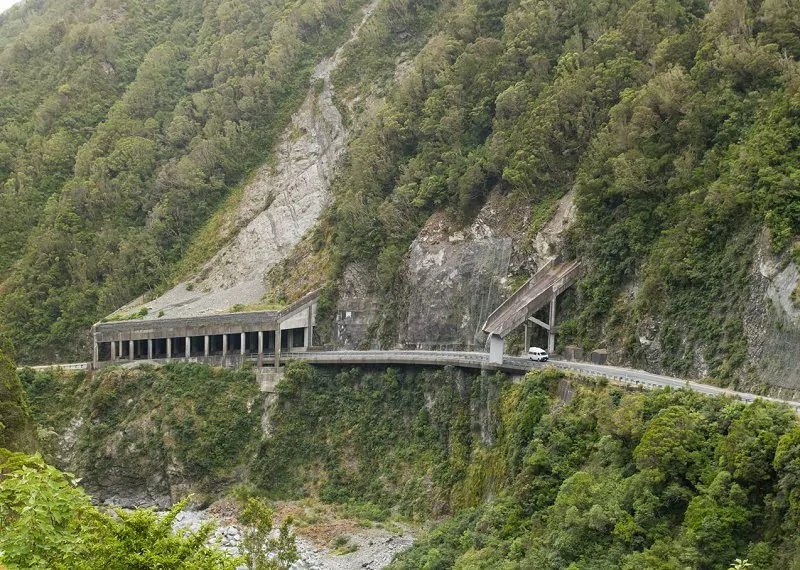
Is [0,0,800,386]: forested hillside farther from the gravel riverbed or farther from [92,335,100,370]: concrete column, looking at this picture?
the gravel riverbed

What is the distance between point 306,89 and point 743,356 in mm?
59181

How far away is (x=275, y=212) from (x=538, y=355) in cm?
3743

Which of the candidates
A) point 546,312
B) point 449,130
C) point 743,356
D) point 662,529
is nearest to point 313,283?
point 449,130

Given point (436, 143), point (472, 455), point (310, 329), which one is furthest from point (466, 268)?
point (310, 329)

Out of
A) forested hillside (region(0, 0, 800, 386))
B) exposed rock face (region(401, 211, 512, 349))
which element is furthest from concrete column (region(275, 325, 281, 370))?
exposed rock face (region(401, 211, 512, 349))

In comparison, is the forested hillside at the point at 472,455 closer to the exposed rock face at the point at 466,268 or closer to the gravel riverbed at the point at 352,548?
the gravel riverbed at the point at 352,548

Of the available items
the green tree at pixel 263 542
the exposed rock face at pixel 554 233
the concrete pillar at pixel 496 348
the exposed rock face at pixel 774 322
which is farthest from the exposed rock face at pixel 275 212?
the exposed rock face at pixel 774 322

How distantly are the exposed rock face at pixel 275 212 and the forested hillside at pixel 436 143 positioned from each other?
2.17m

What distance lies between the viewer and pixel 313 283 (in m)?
61.3

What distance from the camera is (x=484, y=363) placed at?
42.3 m

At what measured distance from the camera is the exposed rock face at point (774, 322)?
94.3 ft

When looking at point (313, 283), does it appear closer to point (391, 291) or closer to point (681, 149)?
point (391, 291)

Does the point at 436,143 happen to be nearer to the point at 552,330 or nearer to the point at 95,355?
the point at 552,330

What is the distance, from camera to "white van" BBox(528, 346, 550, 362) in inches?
1612
